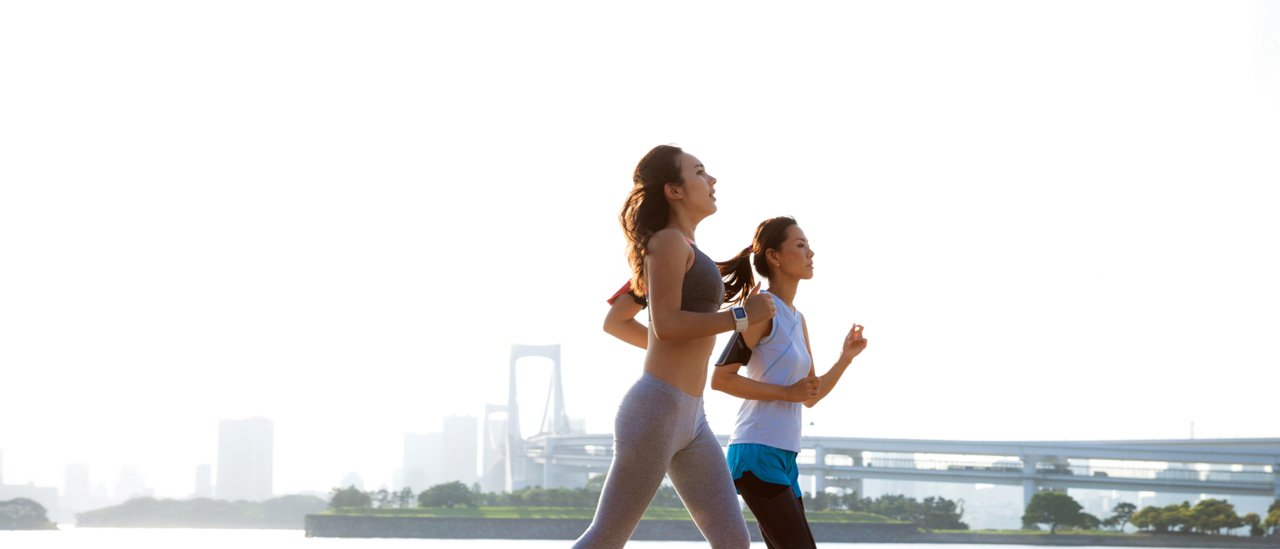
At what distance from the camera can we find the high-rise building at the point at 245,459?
10800 cm

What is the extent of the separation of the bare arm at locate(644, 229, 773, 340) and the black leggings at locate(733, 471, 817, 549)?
71cm

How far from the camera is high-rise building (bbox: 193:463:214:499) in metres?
111

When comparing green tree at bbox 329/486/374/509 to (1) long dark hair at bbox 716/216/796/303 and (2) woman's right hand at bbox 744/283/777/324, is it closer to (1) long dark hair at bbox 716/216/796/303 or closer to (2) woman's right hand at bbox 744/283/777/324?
(1) long dark hair at bbox 716/216/796/303

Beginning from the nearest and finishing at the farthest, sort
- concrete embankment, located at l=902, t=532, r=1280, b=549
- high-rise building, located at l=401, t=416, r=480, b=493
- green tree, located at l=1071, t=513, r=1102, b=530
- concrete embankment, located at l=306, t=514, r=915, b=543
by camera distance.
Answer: concrete embankment, located at l=902, t=532, r=1280, b=549 < concrete embankment, located at l=306, t=514, r=915, b=543 < green tree, located at l=1071, t=513, r=1102, b=530 < high-rise building, located at l=401, t=416, r=480, b=493

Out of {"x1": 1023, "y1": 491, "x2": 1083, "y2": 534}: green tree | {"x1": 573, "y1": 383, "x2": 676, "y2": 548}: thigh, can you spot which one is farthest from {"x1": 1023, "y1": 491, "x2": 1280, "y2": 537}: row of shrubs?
{"x1": 573, "y1": 383, "x2": 676, "y2": 548}: thigh

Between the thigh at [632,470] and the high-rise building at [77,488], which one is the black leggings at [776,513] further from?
the high-rise building at [77,488]

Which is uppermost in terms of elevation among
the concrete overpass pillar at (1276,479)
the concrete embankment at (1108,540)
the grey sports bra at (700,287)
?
the grey sports bra at (700,287)

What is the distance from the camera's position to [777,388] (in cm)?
413

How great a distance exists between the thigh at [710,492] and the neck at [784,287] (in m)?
0.89

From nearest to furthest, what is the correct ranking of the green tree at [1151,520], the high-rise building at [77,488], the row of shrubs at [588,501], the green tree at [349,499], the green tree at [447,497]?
the green tree at [1151,520] → the row of shrubs at [588,501] → the green tree at [447,497] → the green tree at [349,499] → the high-rise building at [77,488]

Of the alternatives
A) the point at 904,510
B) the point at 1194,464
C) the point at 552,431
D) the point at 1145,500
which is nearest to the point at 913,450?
the point at 904,510

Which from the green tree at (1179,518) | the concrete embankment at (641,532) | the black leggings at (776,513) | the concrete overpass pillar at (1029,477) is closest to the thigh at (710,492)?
the black leggings at (776,513)

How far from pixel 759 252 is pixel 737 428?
1.72ft

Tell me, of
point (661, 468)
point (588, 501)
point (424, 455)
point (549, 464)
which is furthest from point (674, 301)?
point (424, 455)
